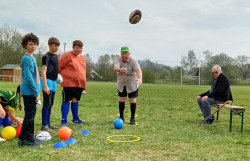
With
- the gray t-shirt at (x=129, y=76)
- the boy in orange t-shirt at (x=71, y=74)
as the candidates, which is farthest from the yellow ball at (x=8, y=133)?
the gray t-shirt at (x=129, y=76)

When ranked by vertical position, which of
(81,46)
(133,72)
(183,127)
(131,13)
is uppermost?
(131,13)

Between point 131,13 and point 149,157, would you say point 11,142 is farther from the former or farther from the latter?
point 131,13

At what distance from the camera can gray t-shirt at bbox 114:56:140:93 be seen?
6.32 meters

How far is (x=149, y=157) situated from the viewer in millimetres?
3523

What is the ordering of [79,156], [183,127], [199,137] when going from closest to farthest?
1. [79,156]
2. [199,137]
3. [183,127]

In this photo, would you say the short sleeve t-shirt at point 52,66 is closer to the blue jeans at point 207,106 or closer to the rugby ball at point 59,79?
the rugby ball at point 59,79

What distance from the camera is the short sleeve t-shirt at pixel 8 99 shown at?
4.71 m

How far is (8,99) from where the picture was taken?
15.5 ft

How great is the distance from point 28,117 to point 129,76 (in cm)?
298

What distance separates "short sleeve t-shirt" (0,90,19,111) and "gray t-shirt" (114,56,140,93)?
264 centimetres

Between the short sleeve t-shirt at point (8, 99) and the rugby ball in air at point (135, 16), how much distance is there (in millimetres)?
4219

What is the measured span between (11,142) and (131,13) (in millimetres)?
5161

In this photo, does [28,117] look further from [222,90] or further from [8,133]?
[222,90]

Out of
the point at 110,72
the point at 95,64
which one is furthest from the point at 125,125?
the point at 95,64
